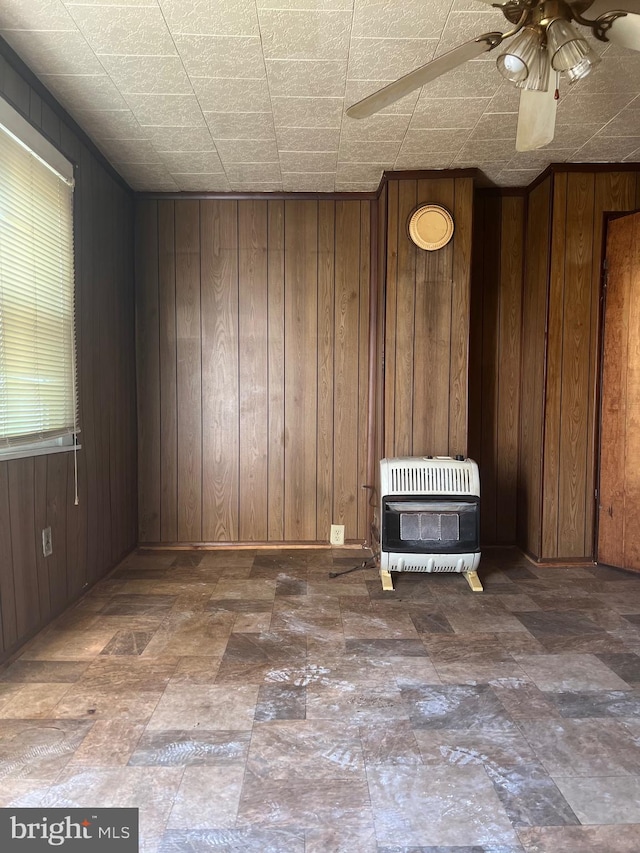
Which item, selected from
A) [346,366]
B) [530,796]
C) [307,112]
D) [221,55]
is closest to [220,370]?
[346,366]

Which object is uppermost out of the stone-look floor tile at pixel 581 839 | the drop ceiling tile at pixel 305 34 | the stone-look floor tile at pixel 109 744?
the drop ceiling tile at pixel 305 34

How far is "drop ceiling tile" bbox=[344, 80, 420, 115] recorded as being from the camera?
7.46 ft

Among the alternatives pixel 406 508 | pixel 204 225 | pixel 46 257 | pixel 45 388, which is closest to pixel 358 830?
pixel 406 508

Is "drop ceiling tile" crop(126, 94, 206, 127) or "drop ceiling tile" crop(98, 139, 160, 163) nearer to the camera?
"drop ceiling tile" crop(126, 94, 206, 127)

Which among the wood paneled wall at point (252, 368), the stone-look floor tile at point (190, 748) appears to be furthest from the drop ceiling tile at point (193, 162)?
the stone-look floor tile at point (190, 748)

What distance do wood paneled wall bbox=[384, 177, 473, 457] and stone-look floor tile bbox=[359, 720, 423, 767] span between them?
1.86 metres

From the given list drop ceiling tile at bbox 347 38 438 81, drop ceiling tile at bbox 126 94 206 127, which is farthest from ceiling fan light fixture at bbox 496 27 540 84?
drop ceiling tile at bbox 126 94 206 127

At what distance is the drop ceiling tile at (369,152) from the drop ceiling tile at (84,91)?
119 centimetres

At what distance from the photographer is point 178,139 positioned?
2801 mm

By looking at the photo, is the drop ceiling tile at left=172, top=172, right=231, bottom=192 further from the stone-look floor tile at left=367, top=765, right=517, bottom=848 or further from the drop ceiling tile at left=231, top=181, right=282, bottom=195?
the stone-look floor tile at left=367, top=765, right=517, bottom=848

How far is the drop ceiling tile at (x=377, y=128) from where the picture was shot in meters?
2.60

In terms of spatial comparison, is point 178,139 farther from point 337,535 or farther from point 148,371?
point 337,535

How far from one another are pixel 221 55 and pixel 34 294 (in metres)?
1.27

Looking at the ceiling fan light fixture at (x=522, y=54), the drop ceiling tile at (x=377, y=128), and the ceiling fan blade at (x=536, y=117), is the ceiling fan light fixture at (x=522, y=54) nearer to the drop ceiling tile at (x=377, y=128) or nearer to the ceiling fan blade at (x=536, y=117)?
the ceiling fan blade at (x=536, y=117)
